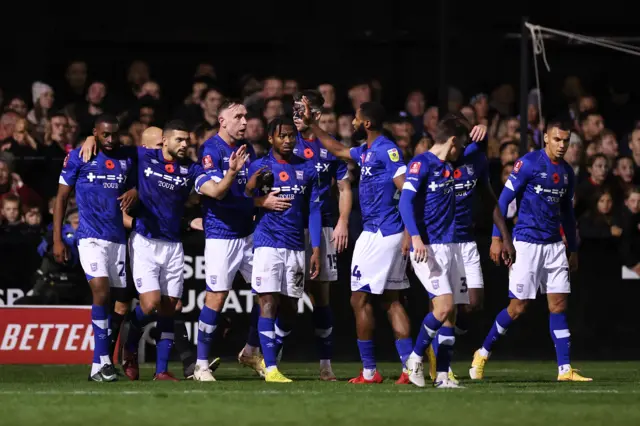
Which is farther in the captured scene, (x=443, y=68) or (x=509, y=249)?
(x=443, y=68)

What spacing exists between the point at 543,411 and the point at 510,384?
253cm

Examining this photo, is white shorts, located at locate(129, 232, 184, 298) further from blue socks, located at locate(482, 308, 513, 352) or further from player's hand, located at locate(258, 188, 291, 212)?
blue socks, located at locate(482, 308, 513, 352)

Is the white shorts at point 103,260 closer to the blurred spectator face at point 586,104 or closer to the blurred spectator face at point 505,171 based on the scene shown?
the blurred spectator face at point 505,171

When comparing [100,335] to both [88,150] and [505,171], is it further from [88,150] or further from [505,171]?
[505,171]

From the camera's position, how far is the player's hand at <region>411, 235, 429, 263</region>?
10617 mm

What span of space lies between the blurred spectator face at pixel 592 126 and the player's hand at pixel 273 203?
6.51 metres

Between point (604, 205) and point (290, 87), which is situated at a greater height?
point (290, 87)

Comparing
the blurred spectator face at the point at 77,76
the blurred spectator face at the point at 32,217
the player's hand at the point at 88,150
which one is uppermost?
the blurred spectator face at the point at 77,76

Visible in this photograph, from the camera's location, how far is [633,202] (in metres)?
15.9

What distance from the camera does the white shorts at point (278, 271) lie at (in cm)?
1174

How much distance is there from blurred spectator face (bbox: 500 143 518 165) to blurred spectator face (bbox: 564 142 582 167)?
752 mm

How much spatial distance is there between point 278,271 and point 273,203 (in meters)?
0.56

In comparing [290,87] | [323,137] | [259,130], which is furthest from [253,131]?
[323,137]

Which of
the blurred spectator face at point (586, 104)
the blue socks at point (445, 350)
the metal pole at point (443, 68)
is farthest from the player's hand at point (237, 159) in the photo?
the blurred spectator face at point (586, 104)
